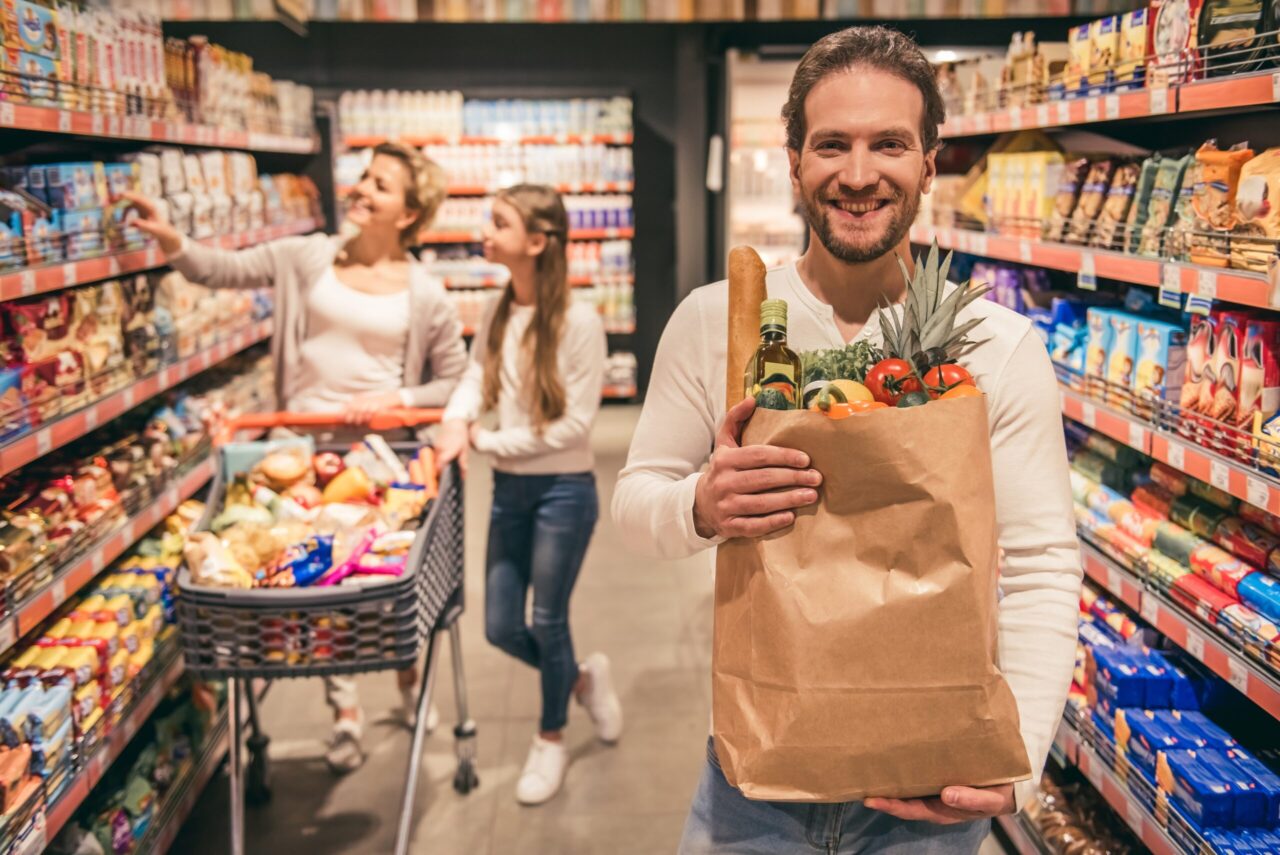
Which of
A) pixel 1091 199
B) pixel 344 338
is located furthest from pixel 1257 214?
pixel 344 338

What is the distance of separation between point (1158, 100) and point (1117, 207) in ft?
1.62

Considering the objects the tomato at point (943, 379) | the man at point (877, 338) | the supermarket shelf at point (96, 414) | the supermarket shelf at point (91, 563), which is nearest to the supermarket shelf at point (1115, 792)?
the man at point (877, 338)

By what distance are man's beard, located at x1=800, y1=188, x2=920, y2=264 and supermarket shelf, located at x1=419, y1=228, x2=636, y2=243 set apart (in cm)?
710

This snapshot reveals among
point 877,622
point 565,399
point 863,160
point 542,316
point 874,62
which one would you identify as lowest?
point 565,399

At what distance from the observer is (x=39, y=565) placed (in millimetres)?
2404

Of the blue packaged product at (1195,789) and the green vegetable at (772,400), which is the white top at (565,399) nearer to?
the blue packaged product at (1195,789)

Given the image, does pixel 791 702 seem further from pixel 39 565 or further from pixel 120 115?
pixel 120 115

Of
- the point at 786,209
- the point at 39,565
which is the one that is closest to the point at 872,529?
the point at 39,565

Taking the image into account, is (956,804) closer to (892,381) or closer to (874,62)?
(892,381)

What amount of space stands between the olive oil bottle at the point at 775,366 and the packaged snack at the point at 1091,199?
2.09m

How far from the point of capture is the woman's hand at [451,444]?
2868mm

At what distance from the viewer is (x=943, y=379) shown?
1.20 m

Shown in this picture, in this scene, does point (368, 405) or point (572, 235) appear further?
point (572, 235)

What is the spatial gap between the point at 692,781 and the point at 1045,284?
1938 mm
